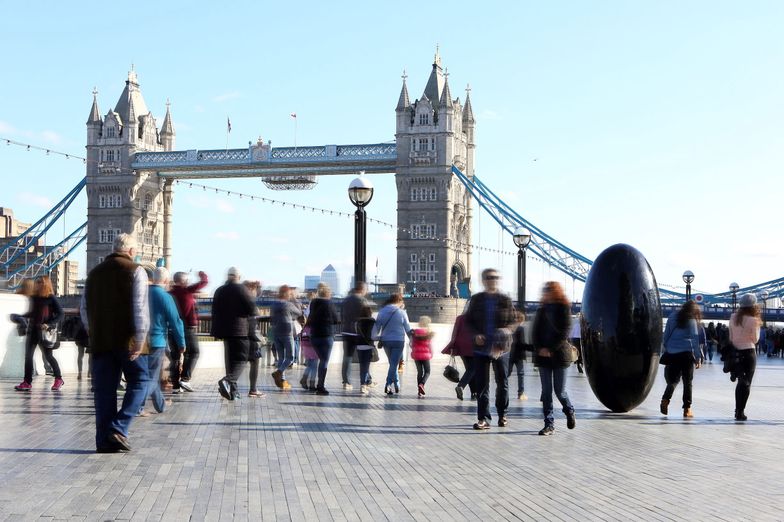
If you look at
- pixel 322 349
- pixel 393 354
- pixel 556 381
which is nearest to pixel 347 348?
pixel 393 354

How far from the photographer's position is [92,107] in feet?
329

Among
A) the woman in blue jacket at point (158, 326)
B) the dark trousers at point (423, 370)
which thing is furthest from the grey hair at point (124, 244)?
the dark trousers at point (423, 370)

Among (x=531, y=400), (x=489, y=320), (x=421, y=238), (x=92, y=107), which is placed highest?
(x=92, y=107)

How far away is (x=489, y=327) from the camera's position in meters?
Result: 10.2

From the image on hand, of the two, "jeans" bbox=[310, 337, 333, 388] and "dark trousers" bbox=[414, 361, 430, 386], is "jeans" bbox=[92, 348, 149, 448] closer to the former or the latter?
"jeans" bbox=[310, 337, 333, 388]

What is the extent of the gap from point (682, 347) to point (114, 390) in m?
7.12

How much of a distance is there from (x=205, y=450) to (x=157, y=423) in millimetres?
1866

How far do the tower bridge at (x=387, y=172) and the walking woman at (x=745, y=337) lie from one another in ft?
Answer: 220

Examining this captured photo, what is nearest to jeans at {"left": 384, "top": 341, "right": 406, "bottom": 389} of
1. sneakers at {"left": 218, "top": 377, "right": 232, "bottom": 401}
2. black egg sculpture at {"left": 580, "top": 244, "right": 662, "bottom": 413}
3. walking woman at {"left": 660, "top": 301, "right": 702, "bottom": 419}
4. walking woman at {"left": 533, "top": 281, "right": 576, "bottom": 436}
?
sneakers at {"left": 218, "top": 377, "right": 232, "bottom": 401}

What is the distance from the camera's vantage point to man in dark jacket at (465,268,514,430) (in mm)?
10062

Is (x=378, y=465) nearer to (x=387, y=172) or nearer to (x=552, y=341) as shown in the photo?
(x=552, y=341)

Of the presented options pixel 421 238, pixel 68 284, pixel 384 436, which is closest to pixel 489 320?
pixel 384 436

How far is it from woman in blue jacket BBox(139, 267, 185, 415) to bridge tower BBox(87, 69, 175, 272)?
8503 centimetres

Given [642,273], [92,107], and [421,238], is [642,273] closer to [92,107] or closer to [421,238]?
[421,238]
